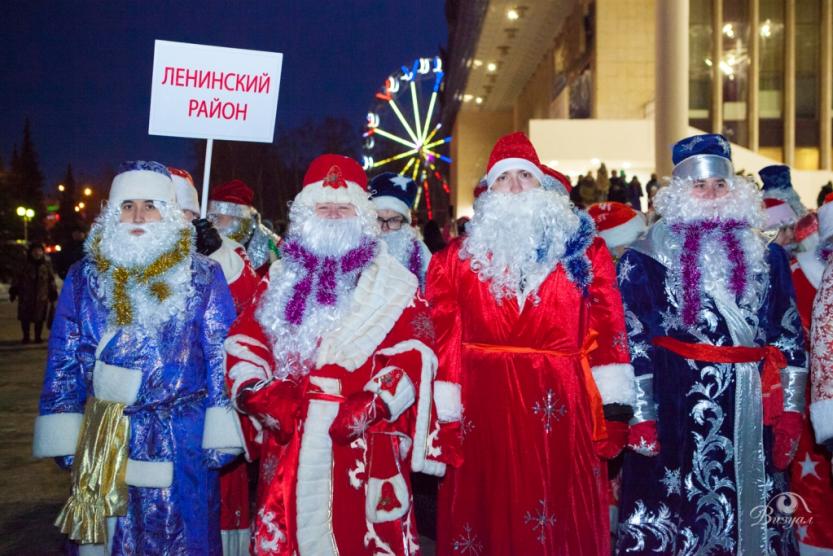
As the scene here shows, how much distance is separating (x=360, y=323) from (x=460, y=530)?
116cm

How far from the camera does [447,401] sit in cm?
382

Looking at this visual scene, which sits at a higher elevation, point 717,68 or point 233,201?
point 717,68

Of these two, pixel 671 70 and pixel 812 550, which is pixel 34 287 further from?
pixel 812 550

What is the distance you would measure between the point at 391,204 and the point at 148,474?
13.7ft

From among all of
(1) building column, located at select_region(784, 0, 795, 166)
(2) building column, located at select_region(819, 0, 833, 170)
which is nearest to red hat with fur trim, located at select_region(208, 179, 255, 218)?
(1) building column, located at select_region(784, 0, 795, 166)

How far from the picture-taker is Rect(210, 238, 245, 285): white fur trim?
549 centimetres

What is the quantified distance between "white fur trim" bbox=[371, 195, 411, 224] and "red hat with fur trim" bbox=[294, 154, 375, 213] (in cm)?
319

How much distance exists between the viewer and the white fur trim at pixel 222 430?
362cm

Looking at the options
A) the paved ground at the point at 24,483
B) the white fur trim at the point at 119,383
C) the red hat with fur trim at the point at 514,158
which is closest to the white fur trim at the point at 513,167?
the red hat with fur trim at the point at 514,158

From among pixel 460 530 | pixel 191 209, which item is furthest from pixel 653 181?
pixel 460 530

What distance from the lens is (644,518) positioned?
4043mm

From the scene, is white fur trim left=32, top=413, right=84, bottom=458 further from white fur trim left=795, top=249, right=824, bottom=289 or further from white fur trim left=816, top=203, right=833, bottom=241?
white fur trim left=795, top=249, right=824, bottom=289

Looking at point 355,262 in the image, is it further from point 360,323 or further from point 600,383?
point 600,383

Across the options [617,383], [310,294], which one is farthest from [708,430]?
[310,294]
